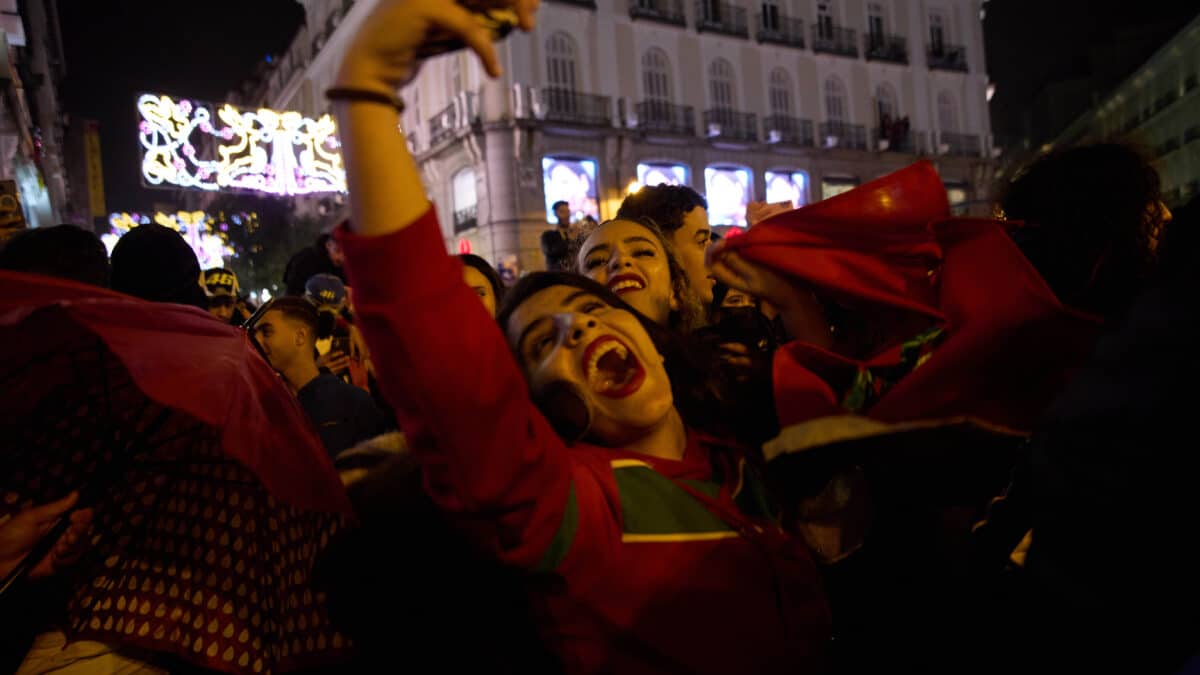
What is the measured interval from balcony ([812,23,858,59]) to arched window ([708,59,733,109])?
451cm

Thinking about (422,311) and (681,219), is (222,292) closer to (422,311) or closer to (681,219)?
(681,219)

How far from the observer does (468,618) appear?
5.55 ft

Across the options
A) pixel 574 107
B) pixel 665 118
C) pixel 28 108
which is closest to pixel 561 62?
pixel 574 107

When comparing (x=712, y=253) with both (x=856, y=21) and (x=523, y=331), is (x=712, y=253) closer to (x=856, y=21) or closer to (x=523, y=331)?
(x=523, y=331)

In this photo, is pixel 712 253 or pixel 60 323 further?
pixel 712 253

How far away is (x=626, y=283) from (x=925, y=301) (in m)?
1.12

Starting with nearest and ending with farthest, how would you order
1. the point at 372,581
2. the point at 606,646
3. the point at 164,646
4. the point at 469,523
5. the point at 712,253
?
1. the point at 469,523
2. the point at 606,646
3. the point at 372,581
4. the point at 164,646
5. the point at 712,253

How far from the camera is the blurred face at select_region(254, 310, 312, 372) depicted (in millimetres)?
3838

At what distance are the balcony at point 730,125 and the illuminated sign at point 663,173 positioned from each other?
1690mm

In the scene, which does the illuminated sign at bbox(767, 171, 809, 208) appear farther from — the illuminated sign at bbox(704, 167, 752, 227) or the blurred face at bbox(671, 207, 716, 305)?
the blurred face at bbox(671, 207, 716, 305)

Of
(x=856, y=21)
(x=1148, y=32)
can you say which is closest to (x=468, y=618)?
(x=856, y=21)

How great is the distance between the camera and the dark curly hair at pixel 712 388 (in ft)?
6.81

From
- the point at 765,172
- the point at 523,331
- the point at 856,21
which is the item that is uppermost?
the point at 856,21

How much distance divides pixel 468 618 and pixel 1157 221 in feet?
6.05
